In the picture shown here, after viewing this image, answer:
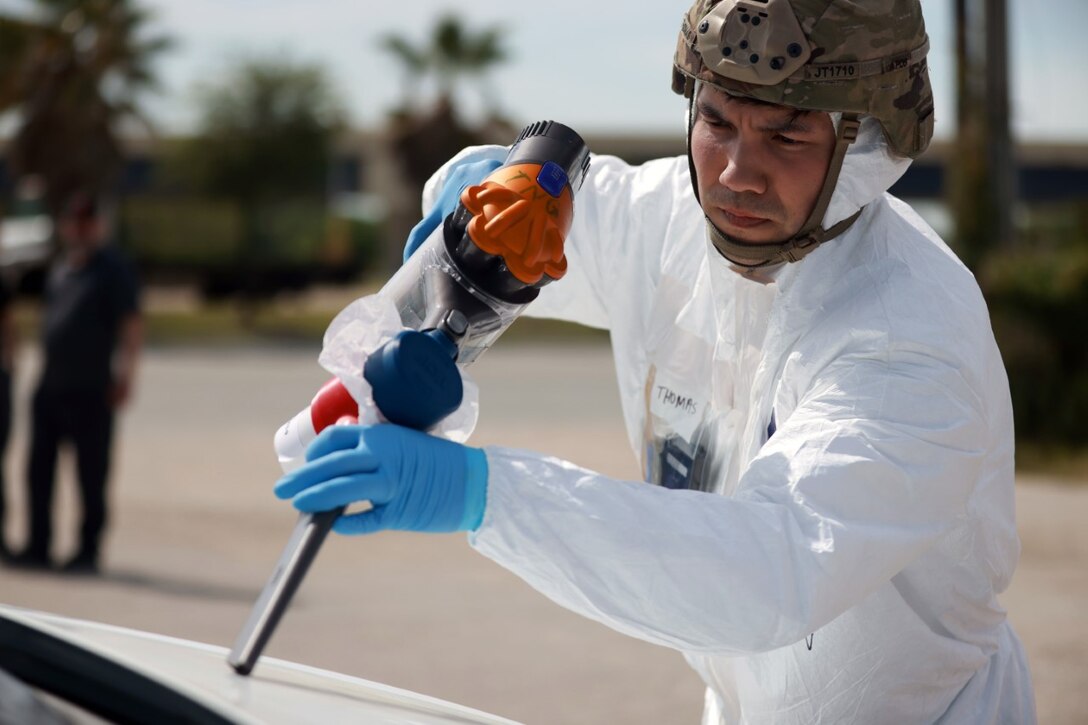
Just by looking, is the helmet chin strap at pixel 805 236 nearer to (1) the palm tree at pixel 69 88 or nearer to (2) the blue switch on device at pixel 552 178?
(2) the blue switch on device at pixel 552 178

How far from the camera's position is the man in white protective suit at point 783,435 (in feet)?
6.41

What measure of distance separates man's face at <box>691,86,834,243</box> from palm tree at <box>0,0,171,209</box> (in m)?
27.5

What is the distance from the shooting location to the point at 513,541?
1963mm

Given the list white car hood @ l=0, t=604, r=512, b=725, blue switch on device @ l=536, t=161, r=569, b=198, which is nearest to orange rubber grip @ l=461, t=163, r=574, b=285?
blue switch on device @ l=536, t=161, r=569, b=198

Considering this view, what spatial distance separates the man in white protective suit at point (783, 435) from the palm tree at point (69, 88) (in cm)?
2725

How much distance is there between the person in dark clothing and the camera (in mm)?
7398

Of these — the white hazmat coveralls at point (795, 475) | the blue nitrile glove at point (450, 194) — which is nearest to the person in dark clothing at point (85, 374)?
the white hazmat coveralls at point (795, 475)

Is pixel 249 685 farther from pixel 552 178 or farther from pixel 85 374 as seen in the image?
pixel 85 374

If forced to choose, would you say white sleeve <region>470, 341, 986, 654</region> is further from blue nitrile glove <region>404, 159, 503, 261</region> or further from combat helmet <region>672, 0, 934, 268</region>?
blue nitrile glove <region>404, 159, 503, 261</region>

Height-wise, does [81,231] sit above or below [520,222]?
below

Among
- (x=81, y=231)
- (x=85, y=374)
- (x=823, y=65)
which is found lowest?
(x=85, y=374)

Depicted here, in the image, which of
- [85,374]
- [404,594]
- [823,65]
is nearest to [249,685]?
[823,65]

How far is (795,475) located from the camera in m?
2.04

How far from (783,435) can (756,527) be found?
189 millimetres
